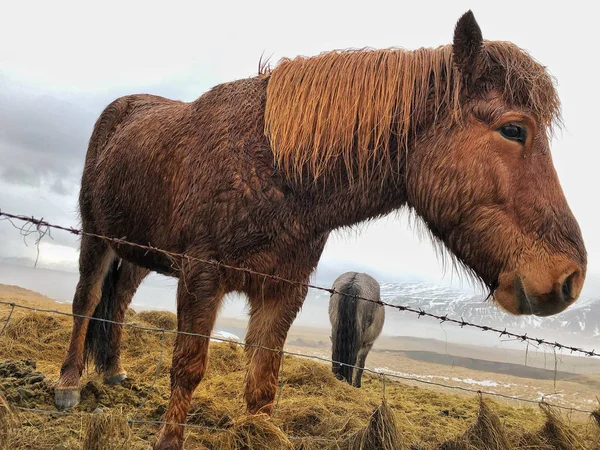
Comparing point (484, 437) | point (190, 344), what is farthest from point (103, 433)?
point (484, 437)

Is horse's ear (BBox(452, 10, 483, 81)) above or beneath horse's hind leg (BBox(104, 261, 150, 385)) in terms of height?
above

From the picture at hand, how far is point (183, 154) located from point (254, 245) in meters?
0.93

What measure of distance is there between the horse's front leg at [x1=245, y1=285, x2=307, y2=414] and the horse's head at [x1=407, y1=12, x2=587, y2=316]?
3.74 feet

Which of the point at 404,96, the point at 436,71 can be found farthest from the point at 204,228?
the point at 436,71

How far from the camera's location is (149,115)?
356 centimetres

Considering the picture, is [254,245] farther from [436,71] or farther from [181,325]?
[436,71]

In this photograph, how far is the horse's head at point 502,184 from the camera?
6.64ft

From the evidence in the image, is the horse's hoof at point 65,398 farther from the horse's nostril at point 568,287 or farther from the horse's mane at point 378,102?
the horse's nostril at point 568,287

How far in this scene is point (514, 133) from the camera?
217 centimetres

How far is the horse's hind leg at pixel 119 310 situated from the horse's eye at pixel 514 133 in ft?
13.0

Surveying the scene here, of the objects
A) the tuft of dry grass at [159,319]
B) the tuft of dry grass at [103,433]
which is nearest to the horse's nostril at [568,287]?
the tuft of dry grass at [103,433]

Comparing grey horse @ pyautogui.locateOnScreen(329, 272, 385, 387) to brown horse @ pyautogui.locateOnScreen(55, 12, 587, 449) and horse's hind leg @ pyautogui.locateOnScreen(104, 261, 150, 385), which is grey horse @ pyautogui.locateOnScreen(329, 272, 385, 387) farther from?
brown horse @ pyautogui.locateOnScreen(55, 12, 587, 449)

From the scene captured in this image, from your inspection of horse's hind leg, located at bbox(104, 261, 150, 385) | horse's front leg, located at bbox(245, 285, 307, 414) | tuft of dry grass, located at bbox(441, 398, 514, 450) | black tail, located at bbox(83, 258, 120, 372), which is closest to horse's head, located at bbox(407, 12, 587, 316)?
tuft of dry grass, located at bbox(441, 398, 514, 450)

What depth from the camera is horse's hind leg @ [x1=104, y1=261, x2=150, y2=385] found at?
14.0ft
